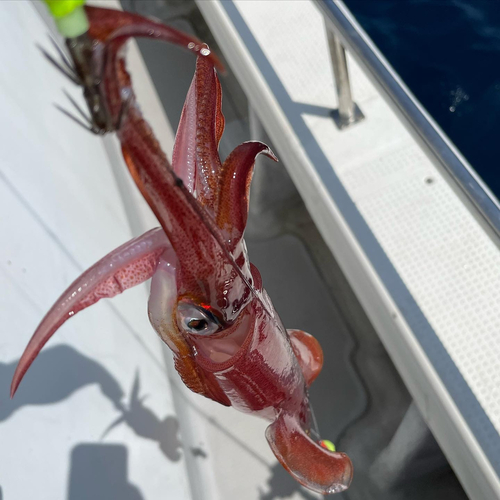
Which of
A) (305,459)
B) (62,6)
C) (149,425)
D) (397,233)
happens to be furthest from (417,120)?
(149,425)

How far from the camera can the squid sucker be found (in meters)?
0.26

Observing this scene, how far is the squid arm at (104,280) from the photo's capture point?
0.40 m

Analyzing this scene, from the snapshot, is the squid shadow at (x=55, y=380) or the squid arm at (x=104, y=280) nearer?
the squid arm at (x=104, y=280)

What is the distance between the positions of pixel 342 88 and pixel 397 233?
1.45ft

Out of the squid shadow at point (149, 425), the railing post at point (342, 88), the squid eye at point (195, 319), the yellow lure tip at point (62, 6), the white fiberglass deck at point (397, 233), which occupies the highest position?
the yellow lure tip at point (62, 6)

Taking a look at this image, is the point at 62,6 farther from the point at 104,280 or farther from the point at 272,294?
the point at 272,294

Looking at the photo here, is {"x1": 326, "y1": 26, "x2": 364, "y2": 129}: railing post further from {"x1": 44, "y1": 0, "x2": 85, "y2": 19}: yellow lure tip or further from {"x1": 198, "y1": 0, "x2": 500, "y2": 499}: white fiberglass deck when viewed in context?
{"x1": 44, "y1": 0, "x2": 85, "y2": 19}: yellow lure tip

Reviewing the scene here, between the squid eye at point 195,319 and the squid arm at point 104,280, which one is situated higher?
the squid arm at point 104,280

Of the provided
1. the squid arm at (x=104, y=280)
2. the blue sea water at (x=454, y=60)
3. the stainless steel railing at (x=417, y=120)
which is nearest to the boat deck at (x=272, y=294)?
the stainless steel railing at (x=417, y=120)

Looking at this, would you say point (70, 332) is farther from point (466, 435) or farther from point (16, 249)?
point (466, 435)

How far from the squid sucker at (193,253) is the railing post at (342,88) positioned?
2.95ft

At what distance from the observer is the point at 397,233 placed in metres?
1.20

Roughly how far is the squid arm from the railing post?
973 millimetres

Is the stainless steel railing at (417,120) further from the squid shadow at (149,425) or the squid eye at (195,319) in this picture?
the squid shadow at (149,425)
